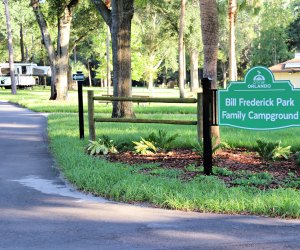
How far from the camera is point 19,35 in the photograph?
61.1 m

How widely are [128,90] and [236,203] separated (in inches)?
382

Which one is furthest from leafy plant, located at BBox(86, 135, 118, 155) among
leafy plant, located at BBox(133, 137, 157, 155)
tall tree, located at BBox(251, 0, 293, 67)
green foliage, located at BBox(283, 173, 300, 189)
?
tall tree, located at BBox(251, 0, 293, 67)

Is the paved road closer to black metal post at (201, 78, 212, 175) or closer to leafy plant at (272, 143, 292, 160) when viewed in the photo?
black metal post at (201, 78, 212, 175)

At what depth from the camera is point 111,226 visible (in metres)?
5.27

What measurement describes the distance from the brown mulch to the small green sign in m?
0.85

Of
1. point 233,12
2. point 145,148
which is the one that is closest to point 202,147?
point 145,148

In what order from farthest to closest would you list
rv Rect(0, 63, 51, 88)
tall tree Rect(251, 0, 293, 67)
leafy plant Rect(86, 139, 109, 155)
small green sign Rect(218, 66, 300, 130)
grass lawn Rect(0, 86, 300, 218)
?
rv Rect(0, 63, 51, 88), tall tree Rect(251, 0, 293, 67), leafy plant Rect(86, 139, 109, 155), small green sign Rect(218, 66, 300, 130), grass lawn Rect(0, 86, 300, 218)

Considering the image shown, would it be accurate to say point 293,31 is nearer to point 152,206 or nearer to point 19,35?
point 19,35

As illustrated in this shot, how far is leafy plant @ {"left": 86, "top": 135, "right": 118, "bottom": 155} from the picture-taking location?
378 inches

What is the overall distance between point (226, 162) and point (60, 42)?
71.3 ft

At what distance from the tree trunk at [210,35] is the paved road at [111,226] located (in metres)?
3.66

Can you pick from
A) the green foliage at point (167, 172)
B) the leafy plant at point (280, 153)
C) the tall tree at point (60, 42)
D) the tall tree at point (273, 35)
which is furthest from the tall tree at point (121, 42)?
the tall tree at point (273, 35)

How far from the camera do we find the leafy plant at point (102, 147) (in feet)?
31.5

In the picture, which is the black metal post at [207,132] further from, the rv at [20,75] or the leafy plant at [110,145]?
the rv at [20,75]
